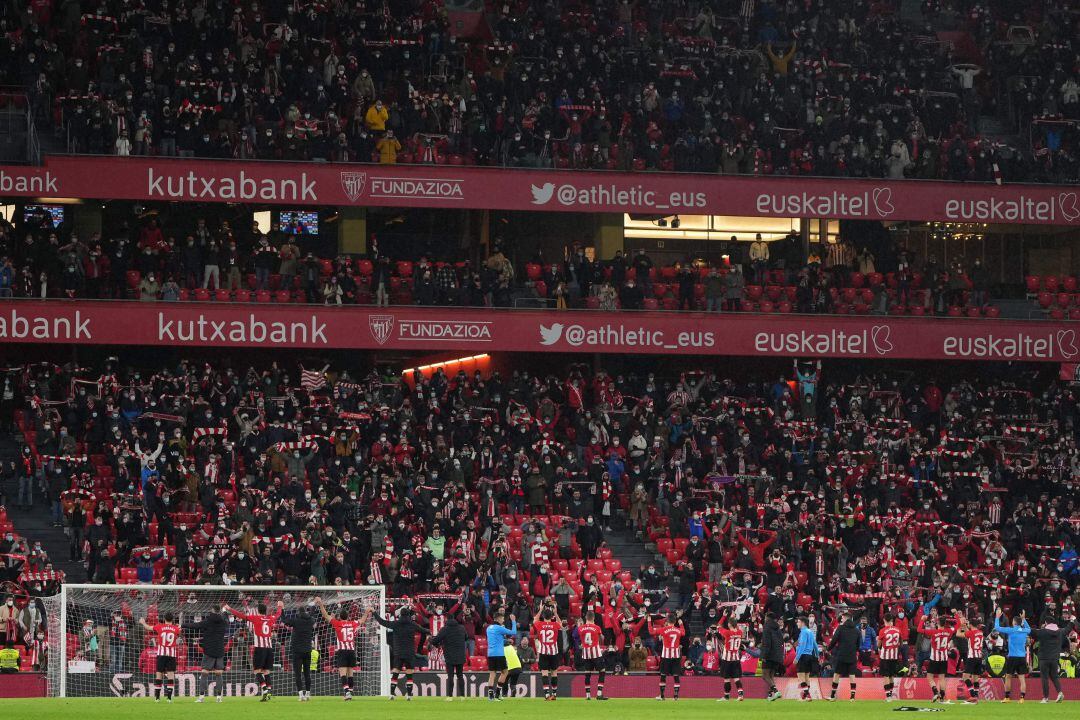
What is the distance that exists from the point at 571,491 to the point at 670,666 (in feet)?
25.9

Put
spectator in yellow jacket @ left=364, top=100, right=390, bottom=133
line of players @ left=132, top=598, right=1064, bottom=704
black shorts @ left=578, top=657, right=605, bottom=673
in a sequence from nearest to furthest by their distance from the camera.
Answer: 1. line of players @ left=132, top=598, right=1064, bottom=704
2. black shorts @ left=578, top=657, right=605, bottom=673
3. spectator in yellow jacket @ left=364, top=100, right=390, bottom=133

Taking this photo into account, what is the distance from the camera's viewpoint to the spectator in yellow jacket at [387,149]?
40375 millimetres

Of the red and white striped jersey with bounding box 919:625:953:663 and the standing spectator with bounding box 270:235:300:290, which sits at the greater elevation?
the standing spectator with bounding box 270:235:300:290

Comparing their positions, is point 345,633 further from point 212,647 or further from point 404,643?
point 212,647

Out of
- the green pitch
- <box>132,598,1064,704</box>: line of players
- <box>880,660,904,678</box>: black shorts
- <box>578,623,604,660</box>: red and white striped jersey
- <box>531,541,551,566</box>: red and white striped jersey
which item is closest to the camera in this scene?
the green pitch

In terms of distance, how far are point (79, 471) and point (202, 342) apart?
4926mm

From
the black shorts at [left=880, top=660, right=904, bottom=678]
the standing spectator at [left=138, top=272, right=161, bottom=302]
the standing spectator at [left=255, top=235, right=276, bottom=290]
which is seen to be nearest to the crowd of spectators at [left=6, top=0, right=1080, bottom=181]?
the standing spectator at [left=255, top=235, right=276, bottom=290]

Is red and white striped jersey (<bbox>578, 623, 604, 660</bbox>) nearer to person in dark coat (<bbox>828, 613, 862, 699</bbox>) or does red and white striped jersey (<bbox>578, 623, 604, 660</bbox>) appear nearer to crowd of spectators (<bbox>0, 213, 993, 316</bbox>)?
person in dark coat (<bbox>828, 613, 862, 699</bbox>)

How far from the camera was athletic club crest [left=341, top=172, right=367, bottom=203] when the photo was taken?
40.2 m

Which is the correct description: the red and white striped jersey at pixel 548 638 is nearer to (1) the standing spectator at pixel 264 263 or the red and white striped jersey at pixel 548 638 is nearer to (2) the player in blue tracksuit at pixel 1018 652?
(2) the player in blue tracksuit at pixel 1018 652

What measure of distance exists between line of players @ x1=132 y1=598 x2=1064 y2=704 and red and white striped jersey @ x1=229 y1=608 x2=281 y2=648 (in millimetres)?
15

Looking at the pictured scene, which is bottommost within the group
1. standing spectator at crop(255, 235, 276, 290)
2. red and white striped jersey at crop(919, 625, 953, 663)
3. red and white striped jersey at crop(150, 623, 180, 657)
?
red and white striped jersey at crop(919, 625, 953, 663)

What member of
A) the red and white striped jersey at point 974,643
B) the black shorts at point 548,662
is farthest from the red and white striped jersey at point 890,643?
the black shorts at point 548,662

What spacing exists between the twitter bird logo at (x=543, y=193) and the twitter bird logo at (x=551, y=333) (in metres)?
2.93
